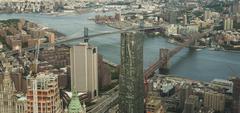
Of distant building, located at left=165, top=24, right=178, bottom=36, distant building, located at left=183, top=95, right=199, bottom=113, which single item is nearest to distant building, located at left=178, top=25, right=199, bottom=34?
distant building, located at left=165, top=24, right=178, bottom=36

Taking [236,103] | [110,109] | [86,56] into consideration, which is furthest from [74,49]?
[236,103]

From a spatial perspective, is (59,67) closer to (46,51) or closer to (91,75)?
(46,51)

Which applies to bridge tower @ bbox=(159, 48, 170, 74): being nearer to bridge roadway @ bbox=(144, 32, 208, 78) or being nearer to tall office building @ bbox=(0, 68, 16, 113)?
bridge roadway @ bbox=(144, 32, 208, 78)

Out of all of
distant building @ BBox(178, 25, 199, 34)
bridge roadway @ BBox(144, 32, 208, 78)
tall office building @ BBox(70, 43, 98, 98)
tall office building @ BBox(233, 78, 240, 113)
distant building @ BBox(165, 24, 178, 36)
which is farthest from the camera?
distant building @ BBox(178, 25, 199, 34)

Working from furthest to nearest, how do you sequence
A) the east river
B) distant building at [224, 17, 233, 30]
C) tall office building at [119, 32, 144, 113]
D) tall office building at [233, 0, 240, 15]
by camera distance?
tall office building at [233, 0, 240, 15]
distant building at [224, 17, 233, 30]
the east river
tall office building at [119, 32, 144, 113]

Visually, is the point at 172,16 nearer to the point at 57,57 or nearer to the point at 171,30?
the point at 171,30

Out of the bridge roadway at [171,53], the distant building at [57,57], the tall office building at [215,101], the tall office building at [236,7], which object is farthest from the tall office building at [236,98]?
the tall office building at [236,7]
